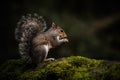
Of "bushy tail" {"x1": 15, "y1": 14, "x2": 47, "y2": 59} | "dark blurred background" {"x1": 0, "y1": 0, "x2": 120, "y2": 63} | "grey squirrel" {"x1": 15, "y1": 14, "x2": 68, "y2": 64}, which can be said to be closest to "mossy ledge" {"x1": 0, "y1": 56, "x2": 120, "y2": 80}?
"grey squirrel" {"x1": 15, "y1": 14, "x2": 68, "y2": 64}

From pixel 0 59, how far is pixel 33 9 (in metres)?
1.92

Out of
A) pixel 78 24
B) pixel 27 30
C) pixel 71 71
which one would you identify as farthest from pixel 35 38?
pixel 78 24

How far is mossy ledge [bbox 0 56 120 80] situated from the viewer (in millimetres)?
6094

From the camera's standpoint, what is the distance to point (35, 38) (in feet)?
23.8

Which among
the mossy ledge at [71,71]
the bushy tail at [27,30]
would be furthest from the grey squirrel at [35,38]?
the mossy ledge at [71,71]

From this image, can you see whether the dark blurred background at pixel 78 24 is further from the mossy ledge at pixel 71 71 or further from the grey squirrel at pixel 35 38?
the mossy ledge at pixel 71 71

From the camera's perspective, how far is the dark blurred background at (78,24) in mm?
11086

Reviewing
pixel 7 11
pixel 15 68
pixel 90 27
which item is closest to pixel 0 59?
pixel 7 11

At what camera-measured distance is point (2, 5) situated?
11836 millimetres

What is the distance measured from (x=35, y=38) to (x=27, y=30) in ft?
0.78

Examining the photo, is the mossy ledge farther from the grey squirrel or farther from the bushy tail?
the bushy tail

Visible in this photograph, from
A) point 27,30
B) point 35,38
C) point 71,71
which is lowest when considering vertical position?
point 71,71

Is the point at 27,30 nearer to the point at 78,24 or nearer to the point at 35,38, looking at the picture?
the point at 35,38

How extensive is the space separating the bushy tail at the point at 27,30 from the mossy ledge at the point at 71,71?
0.36 meters
